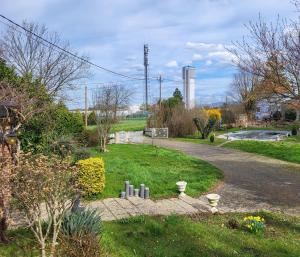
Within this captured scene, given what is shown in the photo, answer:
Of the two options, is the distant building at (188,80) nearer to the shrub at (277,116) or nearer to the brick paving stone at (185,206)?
the shrub at (277,116)

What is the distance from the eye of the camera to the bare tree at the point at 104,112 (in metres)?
21.0

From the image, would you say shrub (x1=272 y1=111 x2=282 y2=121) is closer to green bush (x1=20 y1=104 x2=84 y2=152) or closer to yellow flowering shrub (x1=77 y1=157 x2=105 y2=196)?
green bush (x1=20 y1=104 x2=84 y2=152)

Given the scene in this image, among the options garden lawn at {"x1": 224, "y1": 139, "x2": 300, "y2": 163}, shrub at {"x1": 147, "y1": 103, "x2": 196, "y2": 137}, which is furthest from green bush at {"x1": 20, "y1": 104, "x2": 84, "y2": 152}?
shrub at {"x1": 147, "y1": 103, "x2": 196, "y2": 137}

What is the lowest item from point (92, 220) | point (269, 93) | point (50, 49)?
point (92, 220)

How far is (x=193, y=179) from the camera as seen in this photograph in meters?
12.0

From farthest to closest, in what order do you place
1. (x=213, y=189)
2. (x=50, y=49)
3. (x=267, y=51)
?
(x=50, y=49) → (x=267, y=51) → (x=213, y=189)

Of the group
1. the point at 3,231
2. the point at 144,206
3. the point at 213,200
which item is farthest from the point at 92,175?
the point at 3,231

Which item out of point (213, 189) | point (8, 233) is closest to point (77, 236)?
point (8, 233)

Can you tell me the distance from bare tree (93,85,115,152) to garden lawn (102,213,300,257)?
42.2ft

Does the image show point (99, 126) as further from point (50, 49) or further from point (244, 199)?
point (244, 199)

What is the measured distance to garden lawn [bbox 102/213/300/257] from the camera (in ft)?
18.5

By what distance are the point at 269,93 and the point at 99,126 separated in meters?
9.90

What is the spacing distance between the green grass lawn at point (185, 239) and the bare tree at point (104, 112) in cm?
1283

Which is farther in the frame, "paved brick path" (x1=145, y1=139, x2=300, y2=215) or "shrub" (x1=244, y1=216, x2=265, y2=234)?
"paved brick path" (x1=145, y1=139, x2=300, y2=215)
